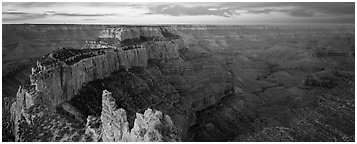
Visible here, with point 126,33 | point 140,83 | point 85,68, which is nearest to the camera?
point 85,68

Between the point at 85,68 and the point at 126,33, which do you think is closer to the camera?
the point at 85,68

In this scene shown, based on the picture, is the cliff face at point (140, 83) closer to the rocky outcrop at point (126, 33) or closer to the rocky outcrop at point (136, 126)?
the rocky outcrop at point (136, 126)

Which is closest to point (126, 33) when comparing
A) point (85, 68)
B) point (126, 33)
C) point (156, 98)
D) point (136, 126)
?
point (126, 33)

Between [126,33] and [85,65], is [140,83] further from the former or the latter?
[126,33]

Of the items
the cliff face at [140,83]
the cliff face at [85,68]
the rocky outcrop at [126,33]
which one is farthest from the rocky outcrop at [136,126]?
the rocky outcrop at [126,33]

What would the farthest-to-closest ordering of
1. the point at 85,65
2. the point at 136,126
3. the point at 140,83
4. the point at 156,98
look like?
the point at 140,83
the point at 156,98
the point at 85,65
the point at 136,126

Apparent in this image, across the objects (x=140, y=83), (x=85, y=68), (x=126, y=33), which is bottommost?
(x=140, y=83)

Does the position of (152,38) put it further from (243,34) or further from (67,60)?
(243,34)
